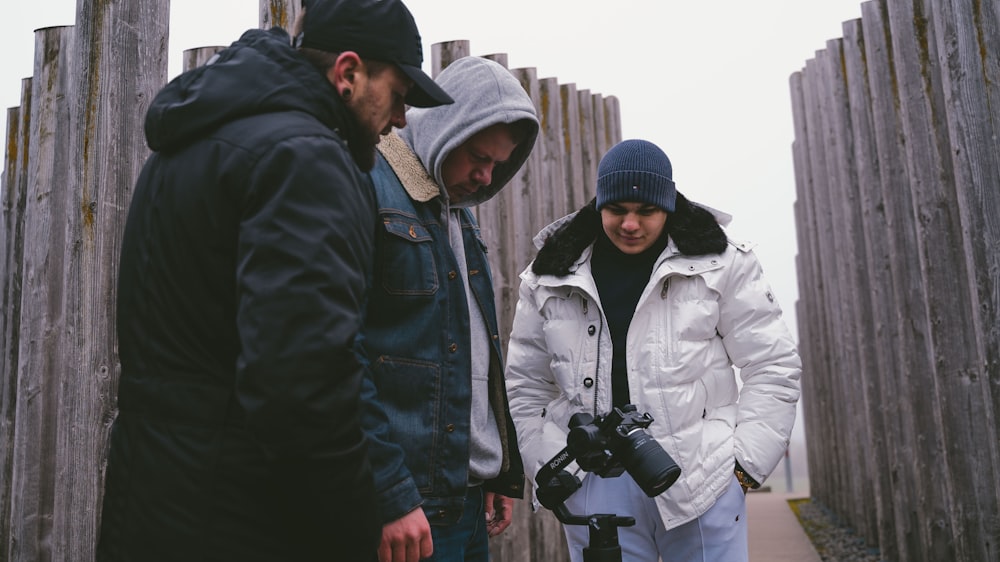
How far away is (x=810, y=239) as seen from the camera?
784cm

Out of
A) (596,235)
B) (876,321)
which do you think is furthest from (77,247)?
(876,321)

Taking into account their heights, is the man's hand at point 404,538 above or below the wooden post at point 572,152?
below

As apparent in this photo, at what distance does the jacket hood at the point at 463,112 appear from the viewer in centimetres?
224

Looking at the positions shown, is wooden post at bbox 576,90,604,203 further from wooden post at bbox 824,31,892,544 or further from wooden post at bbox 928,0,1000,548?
wooden post at bbox 928,0,1000,548

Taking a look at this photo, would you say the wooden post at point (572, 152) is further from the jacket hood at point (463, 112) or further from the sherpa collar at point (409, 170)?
the sherpa collar at point (409, 170)

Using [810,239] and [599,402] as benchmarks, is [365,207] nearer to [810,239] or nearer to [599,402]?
[599,402]

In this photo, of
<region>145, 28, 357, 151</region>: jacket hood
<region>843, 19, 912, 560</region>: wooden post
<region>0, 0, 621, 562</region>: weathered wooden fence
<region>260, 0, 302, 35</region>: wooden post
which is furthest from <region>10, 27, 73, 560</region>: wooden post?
<region>843, 19, 912, 560</region>: wooden post

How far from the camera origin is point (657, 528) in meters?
2.54

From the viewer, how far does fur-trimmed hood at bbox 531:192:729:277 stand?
105 inches

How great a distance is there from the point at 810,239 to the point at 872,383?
104 inches

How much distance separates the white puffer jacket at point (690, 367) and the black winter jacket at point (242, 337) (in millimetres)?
1262

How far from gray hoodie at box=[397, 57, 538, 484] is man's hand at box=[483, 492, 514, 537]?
22 centimetres

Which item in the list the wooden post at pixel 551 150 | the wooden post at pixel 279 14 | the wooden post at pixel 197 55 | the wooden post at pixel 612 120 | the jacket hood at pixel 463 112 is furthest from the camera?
the wooden post at pixel 612 120

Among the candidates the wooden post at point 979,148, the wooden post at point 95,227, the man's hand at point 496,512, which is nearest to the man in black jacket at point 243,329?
the man's hand at point 496,512
